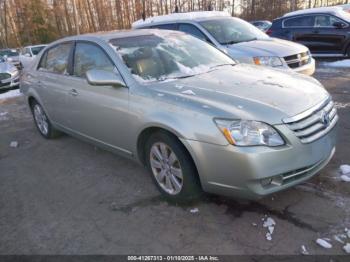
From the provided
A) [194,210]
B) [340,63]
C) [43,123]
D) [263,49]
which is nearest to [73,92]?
[43,123]

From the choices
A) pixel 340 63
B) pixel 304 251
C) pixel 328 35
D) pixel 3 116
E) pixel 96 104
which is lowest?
pixel 3 116

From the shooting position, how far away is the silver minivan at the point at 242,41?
22.5ft

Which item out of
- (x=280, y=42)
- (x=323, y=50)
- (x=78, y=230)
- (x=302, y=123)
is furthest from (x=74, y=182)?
(x=323, y=50)

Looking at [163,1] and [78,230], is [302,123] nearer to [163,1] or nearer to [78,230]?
[78,230]

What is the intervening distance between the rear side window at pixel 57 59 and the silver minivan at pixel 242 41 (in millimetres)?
2941

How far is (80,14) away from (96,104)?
125ft

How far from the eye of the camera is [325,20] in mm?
10875

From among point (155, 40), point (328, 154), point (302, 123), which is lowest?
point (328, 154)

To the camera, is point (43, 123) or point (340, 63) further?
point (340, 63)

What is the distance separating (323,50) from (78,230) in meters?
10.2

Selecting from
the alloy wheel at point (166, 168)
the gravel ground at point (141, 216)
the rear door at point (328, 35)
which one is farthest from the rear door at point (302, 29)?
the alloy wheel at point (166, 168)

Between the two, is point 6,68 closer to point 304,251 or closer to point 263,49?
point 263,49

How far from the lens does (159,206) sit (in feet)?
11.3

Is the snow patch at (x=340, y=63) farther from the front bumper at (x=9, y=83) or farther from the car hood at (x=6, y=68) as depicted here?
the car hood at (x=6, y=68)
